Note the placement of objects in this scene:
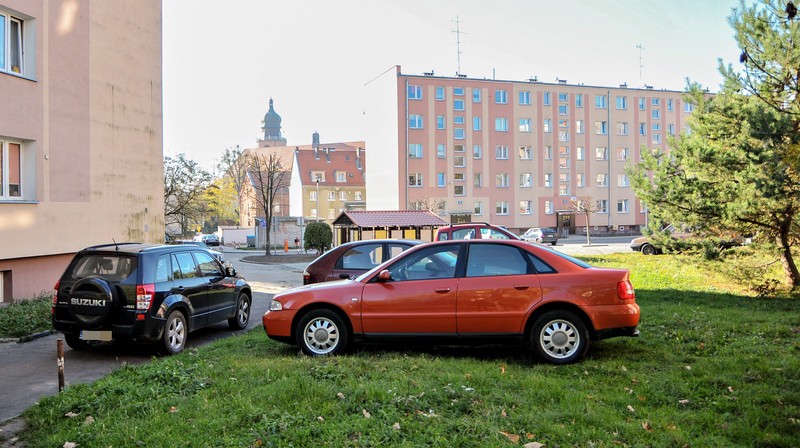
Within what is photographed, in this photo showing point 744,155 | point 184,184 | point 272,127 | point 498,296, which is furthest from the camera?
point 272,127

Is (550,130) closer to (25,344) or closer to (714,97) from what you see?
(714,97)

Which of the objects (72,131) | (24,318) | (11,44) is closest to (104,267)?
(24,318)

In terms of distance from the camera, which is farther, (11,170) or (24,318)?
(11,170)

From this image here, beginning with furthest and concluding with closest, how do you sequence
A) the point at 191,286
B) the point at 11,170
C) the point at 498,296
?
the point at 11,170, the point at 191,286, the point at 498,296

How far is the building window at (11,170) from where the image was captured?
43.1ft

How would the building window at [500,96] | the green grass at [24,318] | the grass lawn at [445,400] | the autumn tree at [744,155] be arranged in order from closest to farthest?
the grass lawn at [445,400]
the green grass at [24,318]
the autumn tree at [744,155]
the building window at [500,96]

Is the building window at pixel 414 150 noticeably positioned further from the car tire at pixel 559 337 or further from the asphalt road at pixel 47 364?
the car tire at pixel 559 337

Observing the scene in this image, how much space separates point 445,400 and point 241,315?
656cm

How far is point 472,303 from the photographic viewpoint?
6.96m

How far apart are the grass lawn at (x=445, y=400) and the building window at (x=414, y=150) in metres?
50.0

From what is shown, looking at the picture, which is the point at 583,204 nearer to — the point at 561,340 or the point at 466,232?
the point at 466,232

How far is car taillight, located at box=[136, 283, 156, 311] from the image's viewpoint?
26.4ft

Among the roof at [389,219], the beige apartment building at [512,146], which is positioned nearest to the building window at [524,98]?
the beige apartment building at [512,146]

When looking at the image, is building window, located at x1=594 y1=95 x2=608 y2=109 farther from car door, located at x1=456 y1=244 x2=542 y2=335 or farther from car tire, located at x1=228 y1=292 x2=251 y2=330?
car door, located at x1=456 y1=244 x2=542 y2=335
